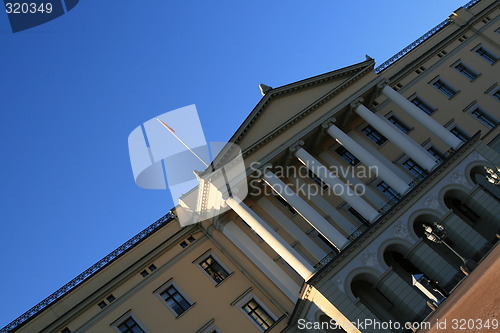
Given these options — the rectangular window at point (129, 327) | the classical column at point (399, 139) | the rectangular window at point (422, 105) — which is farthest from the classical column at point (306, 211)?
the rectangular window at point (422, 105)

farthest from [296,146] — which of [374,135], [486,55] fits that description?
[486,55]

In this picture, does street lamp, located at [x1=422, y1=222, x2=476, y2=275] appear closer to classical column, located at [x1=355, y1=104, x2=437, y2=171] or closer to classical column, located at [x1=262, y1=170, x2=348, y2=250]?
classical column, located at [x1=355, y1=104, x2=437, y2=171]

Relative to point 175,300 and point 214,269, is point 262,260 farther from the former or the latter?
point 175,300

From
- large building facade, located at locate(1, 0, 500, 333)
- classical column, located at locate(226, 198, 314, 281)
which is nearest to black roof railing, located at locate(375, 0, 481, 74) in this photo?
large building facade, located at locate(1, 0, 500, 333)

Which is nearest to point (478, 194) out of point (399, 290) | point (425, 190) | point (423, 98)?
point (425, 190)

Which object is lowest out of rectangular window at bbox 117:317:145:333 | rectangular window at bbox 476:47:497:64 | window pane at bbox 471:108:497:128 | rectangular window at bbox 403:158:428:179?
window pane at bbox 471:108:497:128

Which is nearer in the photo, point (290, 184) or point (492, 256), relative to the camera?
point (492, 256)

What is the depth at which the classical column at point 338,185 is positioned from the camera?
111 feet

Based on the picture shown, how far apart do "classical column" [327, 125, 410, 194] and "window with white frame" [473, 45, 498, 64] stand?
608 inches

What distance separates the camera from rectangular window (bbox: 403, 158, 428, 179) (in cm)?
3869

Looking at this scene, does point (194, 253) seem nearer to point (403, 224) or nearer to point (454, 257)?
point (403, 224)

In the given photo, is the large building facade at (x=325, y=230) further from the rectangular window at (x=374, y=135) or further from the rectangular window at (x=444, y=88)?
the rectangular window at (x=444, y=88)

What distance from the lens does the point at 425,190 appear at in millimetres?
34250

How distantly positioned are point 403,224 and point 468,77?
1712 centimetres
